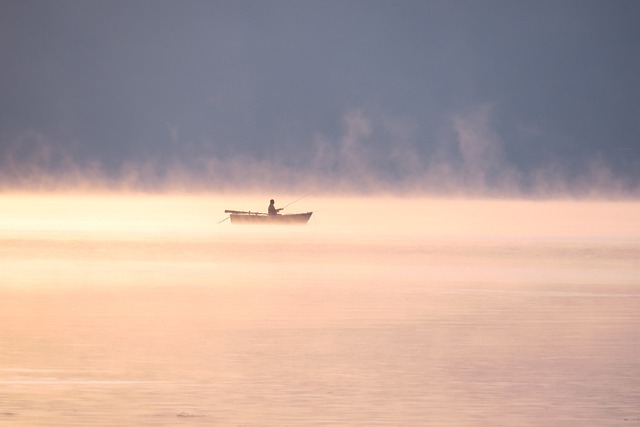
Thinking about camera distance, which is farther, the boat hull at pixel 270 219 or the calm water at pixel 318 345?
the boat hull at pixel 270 219

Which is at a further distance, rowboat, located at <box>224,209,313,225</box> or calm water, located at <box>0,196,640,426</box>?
rowboat, located at <box>224,209,313,225</box>

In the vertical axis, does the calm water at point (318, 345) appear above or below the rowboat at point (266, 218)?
below

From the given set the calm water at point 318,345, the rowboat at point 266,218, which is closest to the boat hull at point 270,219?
the rowboat at point 266,218

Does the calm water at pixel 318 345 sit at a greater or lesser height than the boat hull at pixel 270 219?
lesser

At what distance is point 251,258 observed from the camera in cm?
4362

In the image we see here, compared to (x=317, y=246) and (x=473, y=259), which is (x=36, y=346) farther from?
(x=317, y=246)

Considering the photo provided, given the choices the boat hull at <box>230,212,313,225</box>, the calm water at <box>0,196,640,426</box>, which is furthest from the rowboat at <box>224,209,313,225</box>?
the calm water at <box>0,196,640,426</box>

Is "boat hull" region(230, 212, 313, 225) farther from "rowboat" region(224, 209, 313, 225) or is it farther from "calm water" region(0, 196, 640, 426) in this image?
"calm water" region(0, 196, 640, 426)

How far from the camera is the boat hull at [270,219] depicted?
71.6 meters

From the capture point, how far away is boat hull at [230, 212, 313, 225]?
2817 inches

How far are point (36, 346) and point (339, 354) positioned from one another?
3.97m

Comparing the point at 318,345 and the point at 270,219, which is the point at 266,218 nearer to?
the point at 270,219

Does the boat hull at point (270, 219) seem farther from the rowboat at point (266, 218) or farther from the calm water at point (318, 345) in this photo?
the calm water at point (318, 345)

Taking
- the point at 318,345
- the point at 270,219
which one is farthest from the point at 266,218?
the point at 318,345
